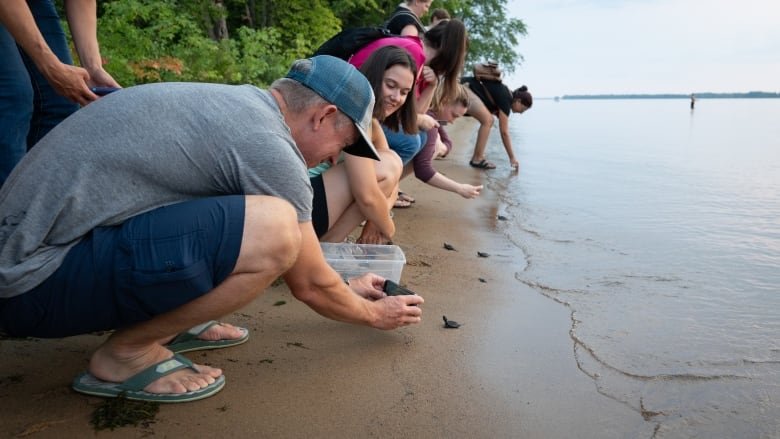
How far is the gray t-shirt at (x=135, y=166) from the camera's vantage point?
1.61 metres

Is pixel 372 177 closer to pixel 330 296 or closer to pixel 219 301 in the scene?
pixel 330 296

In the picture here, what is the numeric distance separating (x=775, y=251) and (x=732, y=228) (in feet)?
2.62

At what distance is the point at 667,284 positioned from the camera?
12.4ft

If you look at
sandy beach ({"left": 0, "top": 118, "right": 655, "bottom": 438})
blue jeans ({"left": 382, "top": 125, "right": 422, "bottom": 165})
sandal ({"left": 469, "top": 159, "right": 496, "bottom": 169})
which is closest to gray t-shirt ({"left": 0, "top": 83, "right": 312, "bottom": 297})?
sandy beach ({"left": 0, "top": 118, "right": 655, "bottom": 438})

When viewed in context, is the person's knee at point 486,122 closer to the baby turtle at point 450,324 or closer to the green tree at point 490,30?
the baby turtle at point 450,324

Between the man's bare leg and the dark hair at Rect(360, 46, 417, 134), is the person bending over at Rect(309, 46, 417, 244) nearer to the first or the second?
the dark hair at Rect(360, 46, 417, 134)

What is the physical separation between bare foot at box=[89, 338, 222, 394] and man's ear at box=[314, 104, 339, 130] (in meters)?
0.88

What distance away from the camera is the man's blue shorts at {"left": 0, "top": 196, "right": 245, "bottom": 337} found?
5.46 feet

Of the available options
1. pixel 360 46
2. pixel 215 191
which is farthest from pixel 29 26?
pixel 360 46

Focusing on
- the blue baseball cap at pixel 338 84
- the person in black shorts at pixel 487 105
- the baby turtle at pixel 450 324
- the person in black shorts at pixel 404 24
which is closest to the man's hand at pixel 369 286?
the baby turtle at pixel 450 324

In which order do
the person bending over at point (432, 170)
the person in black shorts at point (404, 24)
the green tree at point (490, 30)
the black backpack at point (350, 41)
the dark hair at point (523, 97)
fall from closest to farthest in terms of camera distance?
the black backpack at point (350, 41)
the person in black shorts at point (404, 24)
the person bending over at point (432, 170)
the dark hair at point (523, 97)
the green tree at point (490, 30)

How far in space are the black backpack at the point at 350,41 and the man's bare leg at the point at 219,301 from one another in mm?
1894

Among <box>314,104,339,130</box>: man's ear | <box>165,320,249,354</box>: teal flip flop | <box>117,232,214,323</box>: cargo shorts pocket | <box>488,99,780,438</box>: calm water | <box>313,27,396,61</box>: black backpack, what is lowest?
<box>488,99,780,438</box>: calm water

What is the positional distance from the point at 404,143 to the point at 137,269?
271cm
